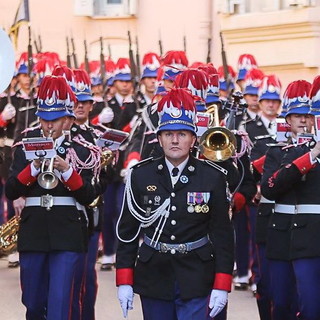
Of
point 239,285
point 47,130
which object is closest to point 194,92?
point 47,130

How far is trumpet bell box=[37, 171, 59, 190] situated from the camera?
25.9ft

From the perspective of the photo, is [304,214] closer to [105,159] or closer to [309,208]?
[309,208]

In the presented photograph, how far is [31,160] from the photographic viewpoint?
8.07 m

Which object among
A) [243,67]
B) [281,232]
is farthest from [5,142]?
[281,232]

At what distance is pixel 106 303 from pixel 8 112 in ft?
9.30

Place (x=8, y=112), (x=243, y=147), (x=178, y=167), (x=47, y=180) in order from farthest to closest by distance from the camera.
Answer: (x=8, y=112) < (x=243, y=147) < (x=47, y=180) < (x=178, y=167)

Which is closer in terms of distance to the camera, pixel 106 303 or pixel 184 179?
pixel 184 179

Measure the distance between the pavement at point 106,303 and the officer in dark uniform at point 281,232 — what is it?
185cm

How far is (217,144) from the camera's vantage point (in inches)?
322

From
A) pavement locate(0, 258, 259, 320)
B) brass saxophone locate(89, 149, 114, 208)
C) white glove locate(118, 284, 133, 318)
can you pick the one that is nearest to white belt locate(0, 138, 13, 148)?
pavement locate(0, 258, 259, 320)

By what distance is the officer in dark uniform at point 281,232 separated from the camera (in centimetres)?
830

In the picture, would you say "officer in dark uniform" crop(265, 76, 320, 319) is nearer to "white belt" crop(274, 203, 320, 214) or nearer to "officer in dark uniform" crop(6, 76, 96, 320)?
"white belt" crop(274, 203, 320, 214)

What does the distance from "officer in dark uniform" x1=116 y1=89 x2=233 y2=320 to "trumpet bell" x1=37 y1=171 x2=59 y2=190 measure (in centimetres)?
94

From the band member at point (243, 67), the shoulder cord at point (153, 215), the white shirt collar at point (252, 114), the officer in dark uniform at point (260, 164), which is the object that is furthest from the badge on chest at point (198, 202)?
the band member at point (243, 67)
